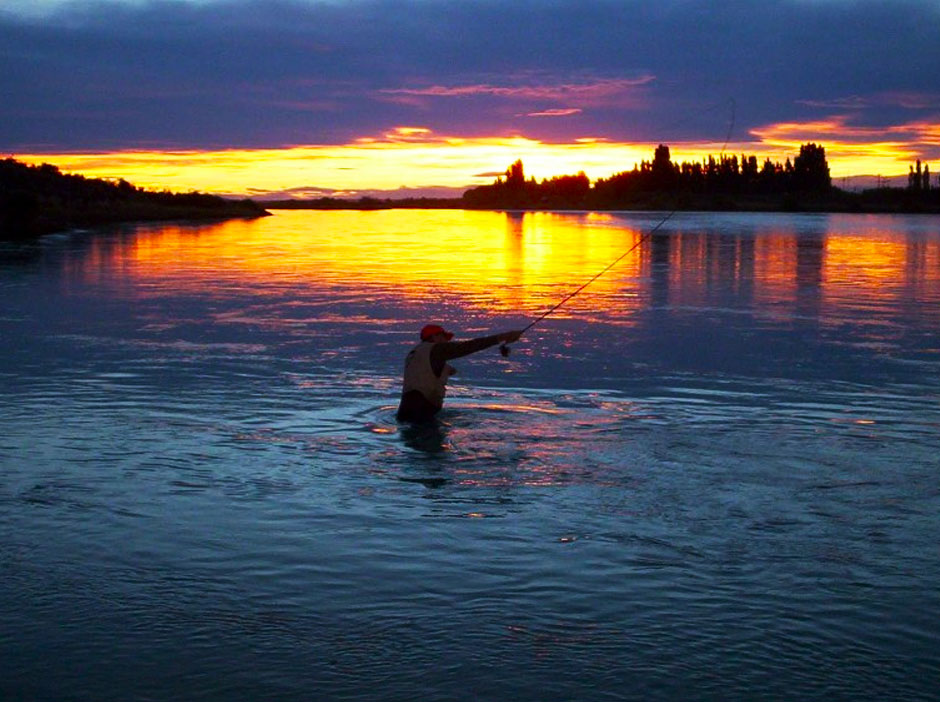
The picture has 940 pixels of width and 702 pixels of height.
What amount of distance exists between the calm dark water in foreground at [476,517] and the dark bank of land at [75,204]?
1288 inches

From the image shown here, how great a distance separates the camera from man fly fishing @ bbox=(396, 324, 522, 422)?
10656mm

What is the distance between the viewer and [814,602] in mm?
6191

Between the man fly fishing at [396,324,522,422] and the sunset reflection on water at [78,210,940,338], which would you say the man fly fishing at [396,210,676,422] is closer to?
the man fly fishing at [396,324,522,422]

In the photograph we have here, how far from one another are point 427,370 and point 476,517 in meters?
3.20

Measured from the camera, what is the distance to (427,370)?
10.8m

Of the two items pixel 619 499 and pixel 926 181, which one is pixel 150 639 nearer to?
pixel 619 499

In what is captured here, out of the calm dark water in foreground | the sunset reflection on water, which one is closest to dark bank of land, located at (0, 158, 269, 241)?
the sunset reflection on water

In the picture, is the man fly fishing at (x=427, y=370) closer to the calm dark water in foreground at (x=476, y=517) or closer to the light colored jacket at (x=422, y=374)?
the light colored jacket at (x=422, y=374)

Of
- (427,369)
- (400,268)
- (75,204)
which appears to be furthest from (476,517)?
(75,204)

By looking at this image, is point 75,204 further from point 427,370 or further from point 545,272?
point 427,370

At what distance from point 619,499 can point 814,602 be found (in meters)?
2.19

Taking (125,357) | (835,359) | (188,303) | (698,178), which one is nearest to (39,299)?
(188,303)

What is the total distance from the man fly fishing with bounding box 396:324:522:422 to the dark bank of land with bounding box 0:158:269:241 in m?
37.4

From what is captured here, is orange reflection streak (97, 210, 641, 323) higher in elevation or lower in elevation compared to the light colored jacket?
higher
